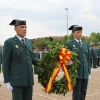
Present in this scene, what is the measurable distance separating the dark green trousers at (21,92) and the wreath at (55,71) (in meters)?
0.34

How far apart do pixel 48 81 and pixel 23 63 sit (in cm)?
63

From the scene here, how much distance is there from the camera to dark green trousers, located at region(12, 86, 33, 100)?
4.54 meters

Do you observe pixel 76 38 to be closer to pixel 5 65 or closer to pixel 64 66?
pixel 64 66

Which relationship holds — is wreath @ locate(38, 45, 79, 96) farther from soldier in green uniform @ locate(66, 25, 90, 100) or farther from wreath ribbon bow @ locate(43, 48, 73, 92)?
soldier in green uniform @ locate(66, 25, 90, 100)

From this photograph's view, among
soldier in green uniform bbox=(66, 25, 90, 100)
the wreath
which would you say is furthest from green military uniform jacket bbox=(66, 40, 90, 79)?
the wreath

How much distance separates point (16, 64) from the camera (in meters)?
4.53

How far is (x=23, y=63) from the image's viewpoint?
4555mm

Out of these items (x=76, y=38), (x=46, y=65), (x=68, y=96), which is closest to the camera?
(x=46, y=65)

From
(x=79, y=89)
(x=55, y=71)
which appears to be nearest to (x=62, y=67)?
(x=55, y=71)

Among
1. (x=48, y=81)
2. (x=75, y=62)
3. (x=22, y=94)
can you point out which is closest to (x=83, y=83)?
(x=75, y=62)

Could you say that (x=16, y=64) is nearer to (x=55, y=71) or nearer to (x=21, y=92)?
(x=21, y=92)

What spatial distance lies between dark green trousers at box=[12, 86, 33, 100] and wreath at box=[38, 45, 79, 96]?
13.3 inches

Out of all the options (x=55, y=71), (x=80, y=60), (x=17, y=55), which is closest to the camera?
(x=17, y=55)

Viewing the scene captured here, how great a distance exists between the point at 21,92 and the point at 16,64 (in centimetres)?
49
